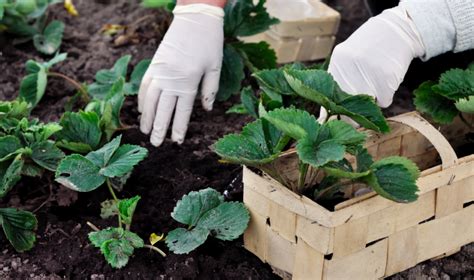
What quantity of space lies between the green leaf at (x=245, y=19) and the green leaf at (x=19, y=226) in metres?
0.75

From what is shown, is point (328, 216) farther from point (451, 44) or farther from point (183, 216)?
point (451, 44)

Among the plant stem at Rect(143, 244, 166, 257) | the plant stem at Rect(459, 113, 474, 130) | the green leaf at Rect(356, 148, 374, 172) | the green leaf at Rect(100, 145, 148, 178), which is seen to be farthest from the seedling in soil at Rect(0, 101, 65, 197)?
the plant stem at Rect(459, 113, 474, 130)

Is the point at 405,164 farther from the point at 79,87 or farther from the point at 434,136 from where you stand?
the point at 79,87

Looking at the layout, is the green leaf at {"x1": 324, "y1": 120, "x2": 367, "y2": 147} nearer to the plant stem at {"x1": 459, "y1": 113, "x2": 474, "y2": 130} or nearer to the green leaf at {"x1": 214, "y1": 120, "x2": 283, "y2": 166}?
the green leaf at {"x1": 214, "y1": 120, "x2": 283, "y2": 166}

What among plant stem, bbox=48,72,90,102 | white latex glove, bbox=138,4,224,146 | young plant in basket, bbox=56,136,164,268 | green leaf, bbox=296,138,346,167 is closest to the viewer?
green leaf, bbox=296,138,346,167

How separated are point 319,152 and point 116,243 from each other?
17.7 inches

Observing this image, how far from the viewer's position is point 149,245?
4.94ft

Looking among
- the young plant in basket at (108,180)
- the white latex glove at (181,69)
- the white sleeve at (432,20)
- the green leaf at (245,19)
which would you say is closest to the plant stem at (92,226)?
the young plant in basket at (108,180)

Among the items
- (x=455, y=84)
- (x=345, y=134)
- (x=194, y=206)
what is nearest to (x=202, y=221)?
(x=194, y=206)

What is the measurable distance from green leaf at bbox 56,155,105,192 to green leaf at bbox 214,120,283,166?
28 centimetres

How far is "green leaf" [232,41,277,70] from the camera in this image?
1982 millimetres

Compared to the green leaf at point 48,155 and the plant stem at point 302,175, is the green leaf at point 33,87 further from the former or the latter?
the plant stem at point 302,175

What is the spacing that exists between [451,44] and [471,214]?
40 cm

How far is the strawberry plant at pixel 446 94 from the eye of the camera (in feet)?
5.16
